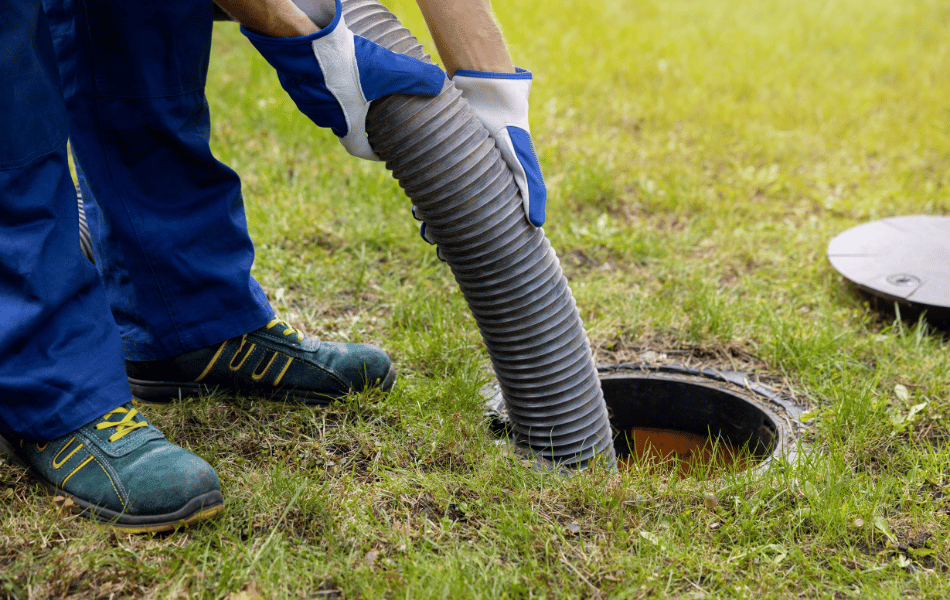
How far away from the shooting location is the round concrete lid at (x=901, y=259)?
2.50 meters

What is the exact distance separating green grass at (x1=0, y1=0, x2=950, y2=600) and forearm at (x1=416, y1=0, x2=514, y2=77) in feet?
1.61

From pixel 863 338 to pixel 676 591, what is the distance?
4.54ft

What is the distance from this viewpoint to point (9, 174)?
56.9 inches

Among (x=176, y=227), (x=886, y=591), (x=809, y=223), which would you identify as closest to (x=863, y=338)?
(x=809, y=223)

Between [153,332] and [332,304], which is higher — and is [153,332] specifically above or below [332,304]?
above

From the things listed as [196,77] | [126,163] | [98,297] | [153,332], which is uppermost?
[196,77]

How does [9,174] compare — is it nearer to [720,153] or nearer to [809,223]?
[809,223]

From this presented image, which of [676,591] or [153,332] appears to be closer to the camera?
[676,591]

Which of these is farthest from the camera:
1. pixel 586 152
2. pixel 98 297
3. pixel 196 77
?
pixel 586 152

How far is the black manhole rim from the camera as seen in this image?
6.93ft

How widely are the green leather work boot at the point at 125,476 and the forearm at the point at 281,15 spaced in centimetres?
86

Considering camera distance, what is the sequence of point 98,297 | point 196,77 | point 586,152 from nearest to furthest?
point 98,297
point 196,77
point 586,152

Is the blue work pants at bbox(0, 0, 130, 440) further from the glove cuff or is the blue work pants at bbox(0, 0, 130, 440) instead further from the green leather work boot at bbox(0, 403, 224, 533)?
the glove cuff

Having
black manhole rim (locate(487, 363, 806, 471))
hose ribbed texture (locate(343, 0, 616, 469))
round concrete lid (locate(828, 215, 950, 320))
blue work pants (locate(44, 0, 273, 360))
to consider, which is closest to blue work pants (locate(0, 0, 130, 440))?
blue work pants (locate(44, 0, 273, 360))
